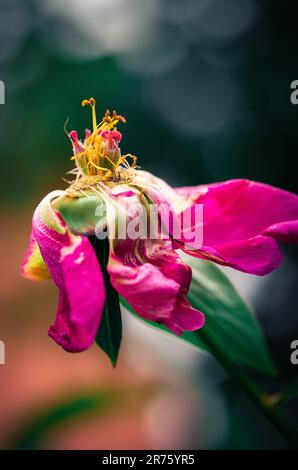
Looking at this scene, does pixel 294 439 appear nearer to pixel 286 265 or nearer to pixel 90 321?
pixel 90 321

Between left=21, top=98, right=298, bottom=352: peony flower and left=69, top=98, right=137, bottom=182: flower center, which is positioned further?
left=69, top=98, right=137, bottom=182: flower center

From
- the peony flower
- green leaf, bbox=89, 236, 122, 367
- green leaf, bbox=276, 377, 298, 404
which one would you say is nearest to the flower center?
the peony flower

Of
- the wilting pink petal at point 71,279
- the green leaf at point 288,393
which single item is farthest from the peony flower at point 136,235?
the green leaf at point 288,393

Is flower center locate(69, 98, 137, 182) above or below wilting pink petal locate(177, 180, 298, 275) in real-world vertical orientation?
above

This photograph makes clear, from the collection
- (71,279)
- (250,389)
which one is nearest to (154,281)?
(71,279)

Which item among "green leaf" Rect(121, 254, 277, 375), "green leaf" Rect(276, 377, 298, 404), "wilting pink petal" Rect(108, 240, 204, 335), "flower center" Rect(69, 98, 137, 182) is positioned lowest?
"green leaf" Rect(276, 377, 298, 404)

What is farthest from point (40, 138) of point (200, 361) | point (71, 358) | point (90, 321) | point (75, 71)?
point (90, 321)

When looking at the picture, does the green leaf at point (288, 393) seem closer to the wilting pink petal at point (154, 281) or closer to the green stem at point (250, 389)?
the green stem at point (250, 389)

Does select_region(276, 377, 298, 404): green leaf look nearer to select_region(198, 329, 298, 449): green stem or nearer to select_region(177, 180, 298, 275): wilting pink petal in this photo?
select_region(198, 329, 298, 449): green stem
